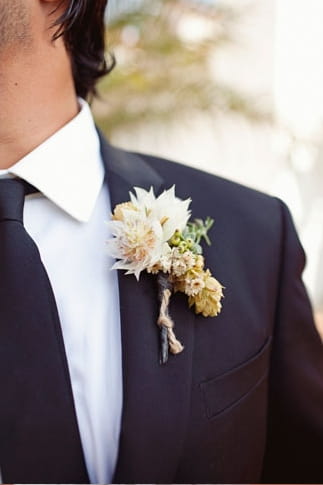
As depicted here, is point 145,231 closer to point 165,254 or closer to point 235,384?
point 165,254

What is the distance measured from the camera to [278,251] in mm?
1631

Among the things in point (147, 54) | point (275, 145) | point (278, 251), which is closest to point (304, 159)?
point (275, 145)

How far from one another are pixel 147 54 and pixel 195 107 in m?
0.44

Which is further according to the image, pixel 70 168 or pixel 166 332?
pixel 70 168

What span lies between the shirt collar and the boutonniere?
12 cm

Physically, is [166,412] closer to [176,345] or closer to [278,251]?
[176,345]

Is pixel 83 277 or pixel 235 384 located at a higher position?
pixel 83 277

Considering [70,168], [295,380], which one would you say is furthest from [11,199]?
[295,380]

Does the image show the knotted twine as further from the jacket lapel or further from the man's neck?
the man's neck

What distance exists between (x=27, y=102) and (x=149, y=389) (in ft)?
2.21

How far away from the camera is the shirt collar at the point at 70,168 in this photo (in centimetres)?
148

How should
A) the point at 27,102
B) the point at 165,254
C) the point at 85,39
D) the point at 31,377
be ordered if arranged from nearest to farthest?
the point at 31,377, the point at 165,254, the point at 27,102, the point at 85,39

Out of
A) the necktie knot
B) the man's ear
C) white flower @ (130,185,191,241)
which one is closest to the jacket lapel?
white flower @ (130,185,191,241)

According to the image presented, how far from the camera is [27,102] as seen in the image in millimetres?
1535
